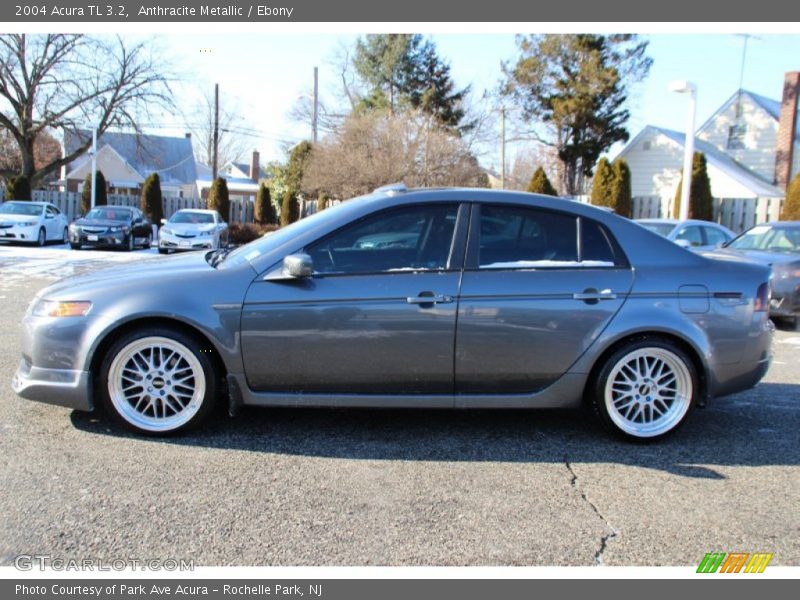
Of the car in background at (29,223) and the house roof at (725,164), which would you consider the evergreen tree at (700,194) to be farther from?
the car in background at (29,223)

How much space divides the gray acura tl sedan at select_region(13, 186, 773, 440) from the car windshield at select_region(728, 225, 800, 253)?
21.1ft

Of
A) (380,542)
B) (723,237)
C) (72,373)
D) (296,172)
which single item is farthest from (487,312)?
(296,172)

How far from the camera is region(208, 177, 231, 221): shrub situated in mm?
30031

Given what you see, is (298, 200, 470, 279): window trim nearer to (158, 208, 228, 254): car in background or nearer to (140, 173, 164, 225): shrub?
(158, 208, 228, 254): car in background

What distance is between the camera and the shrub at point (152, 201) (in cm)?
2944

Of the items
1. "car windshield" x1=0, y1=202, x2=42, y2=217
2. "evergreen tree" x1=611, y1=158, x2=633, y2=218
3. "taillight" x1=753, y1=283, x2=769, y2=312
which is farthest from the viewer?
"evergreen tree" x1=611, y1=158, x2=633, y2=218

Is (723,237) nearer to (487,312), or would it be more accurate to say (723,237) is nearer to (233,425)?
(487,312)

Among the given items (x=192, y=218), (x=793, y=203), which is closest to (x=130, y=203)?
(x=192, y=218)

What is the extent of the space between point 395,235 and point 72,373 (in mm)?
2180

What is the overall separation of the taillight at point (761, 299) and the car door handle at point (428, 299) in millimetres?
2095

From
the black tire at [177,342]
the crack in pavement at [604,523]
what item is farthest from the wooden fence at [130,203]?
the crack in pavement at [604,523]

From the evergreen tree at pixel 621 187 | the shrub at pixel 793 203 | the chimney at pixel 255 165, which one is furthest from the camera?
the chimney at pixel 255 165

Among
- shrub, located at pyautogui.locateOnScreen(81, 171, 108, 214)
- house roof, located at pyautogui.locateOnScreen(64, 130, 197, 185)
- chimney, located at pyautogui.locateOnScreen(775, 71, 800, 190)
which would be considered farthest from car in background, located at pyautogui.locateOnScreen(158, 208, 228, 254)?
house roof, located at pyautogui.locateOnScreen(64, 130, 197, 185)

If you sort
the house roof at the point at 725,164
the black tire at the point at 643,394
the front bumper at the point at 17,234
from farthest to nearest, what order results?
the house roof at the point at 725,164, the front bumper at the point at 17,234, the black tire at the point at 643,394
